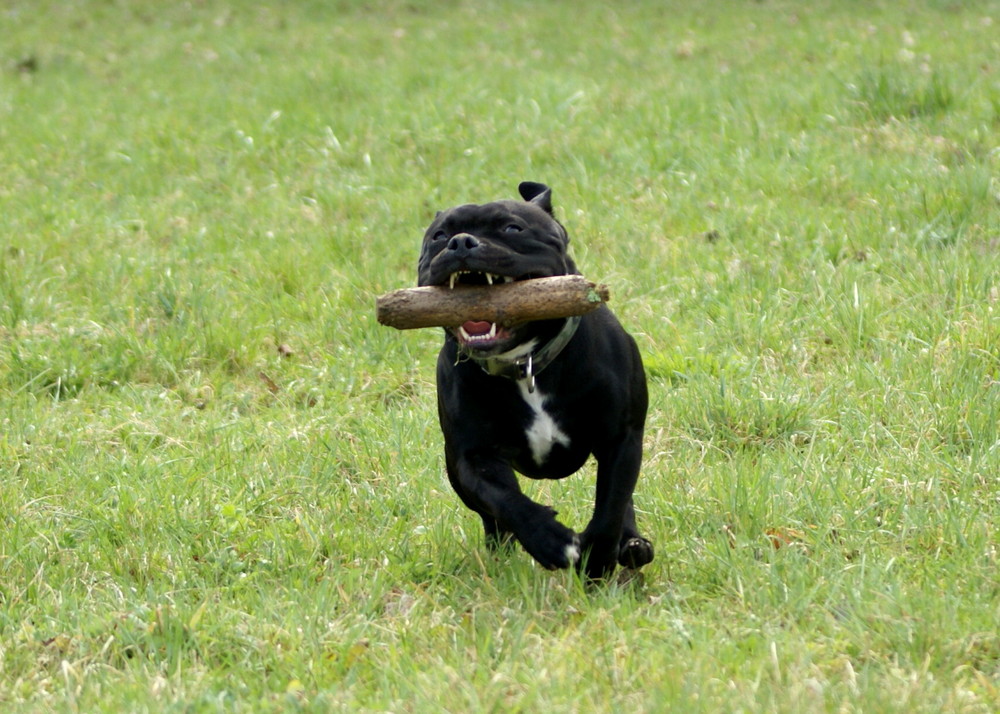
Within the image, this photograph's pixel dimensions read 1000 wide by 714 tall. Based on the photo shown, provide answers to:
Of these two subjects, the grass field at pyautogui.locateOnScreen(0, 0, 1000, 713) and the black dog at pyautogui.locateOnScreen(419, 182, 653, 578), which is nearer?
the grass field at pyautogui.locateOnScreen(0, 0, 1000, 713)

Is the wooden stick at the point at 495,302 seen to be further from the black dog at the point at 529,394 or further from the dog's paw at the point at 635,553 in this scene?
Answer: the dog's paw at the point at 635,553

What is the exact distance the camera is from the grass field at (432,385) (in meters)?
3.49

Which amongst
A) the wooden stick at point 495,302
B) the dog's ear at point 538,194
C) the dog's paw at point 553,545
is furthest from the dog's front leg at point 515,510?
the dog's ear at point 538,194

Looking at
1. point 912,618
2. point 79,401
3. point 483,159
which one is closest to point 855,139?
point 483,159

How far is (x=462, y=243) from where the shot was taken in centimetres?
383

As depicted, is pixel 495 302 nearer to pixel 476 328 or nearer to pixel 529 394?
pixel 476 328

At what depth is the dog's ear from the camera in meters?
4.57

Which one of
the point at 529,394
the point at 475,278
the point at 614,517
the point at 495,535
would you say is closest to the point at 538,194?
the point at 475,278

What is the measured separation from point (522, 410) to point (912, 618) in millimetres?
1284

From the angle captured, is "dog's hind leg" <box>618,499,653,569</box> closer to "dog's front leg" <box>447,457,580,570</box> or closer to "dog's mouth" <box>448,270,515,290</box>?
"dog's front leg" <box>447,457,580,570</box>

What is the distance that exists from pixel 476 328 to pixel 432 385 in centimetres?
227

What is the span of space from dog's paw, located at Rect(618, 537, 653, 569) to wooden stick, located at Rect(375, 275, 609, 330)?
2.46ft

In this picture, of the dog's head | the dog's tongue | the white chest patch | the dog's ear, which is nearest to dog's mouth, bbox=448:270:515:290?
the dog's head

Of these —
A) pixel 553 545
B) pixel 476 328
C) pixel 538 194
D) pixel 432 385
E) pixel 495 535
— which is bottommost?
pixel 432 385
